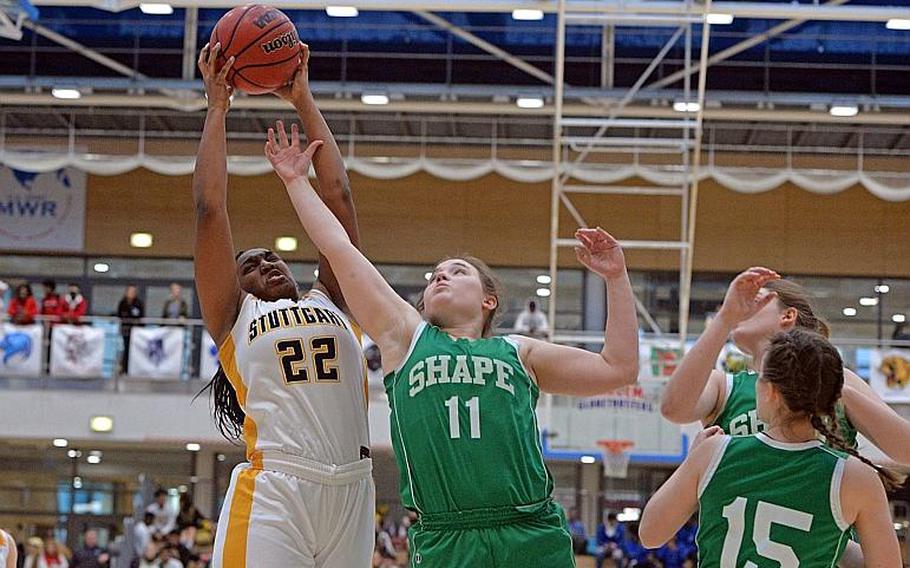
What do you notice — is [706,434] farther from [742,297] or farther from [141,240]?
[141,240]

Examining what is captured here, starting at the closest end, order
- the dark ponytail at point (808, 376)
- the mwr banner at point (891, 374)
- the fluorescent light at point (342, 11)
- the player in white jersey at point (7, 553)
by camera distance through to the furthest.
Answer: the dark ponytail at point (808, 376), the player in white jersey at point (7, 553), the fluorescent light at point (342, 11), the mwr banner at point (891, 374)

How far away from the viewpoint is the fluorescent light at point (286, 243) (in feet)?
87.8

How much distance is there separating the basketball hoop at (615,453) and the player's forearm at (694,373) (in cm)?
1505

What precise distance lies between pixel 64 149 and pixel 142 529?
880 cm

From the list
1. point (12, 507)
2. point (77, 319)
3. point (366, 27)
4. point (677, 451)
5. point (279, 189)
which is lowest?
point (12, 507)

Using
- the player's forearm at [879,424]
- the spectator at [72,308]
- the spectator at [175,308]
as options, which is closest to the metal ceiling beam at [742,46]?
the spectator at [175,308]

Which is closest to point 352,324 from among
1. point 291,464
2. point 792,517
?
point 291,464

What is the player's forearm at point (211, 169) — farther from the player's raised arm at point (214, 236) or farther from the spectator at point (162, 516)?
the spectator at point (162, 516)

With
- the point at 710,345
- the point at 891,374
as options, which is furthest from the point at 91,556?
the point at 710,345

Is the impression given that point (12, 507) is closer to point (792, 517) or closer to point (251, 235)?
point (251, 235)

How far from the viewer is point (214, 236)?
16.6ft

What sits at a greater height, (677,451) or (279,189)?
(279,189)

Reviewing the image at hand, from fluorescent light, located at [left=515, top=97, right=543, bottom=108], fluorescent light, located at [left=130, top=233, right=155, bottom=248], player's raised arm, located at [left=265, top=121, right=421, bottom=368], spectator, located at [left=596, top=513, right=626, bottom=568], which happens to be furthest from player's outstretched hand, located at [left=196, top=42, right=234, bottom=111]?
fluorescent light, located at [left=130, top=233, right=155, bottom=248]

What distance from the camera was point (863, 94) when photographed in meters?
22.4
